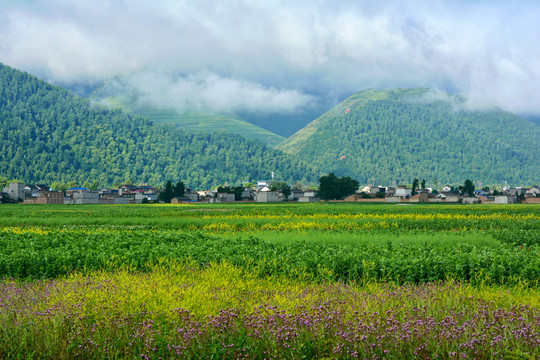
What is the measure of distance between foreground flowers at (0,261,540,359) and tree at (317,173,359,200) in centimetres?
16386

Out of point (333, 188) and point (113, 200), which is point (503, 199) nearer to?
point (333, 188)

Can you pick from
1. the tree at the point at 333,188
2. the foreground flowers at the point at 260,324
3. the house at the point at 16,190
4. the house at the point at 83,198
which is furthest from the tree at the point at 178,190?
the foreground flowers at the point at 260,324

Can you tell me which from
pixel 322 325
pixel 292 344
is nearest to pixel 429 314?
pixel 322 325

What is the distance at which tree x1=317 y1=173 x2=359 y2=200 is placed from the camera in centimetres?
17662

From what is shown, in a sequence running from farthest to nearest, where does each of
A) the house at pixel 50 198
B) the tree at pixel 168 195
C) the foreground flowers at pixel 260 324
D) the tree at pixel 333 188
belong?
the tree at pixel 333 188 < the tree at pixel 168 195 < the house at pixel 50 198 < the foreground flowers at pixel 260 324

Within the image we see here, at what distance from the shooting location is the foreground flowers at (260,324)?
32.2 feet

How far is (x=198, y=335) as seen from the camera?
10.2m

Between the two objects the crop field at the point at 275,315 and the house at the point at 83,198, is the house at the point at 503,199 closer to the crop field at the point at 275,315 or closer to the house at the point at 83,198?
the house at the point at 83,198

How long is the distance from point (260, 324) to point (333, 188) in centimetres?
16760

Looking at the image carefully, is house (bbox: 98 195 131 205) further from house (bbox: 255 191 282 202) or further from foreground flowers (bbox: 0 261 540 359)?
foreground flowers (bbox: 0 261 540 359)

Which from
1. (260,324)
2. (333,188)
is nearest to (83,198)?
(333,188)

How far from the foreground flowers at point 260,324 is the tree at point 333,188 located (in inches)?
6451

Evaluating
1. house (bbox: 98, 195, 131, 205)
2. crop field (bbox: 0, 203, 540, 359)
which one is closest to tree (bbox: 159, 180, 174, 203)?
house (bbox: 98, 195, 131, 205)

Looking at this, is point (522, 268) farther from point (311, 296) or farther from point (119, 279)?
point (119, 279)
